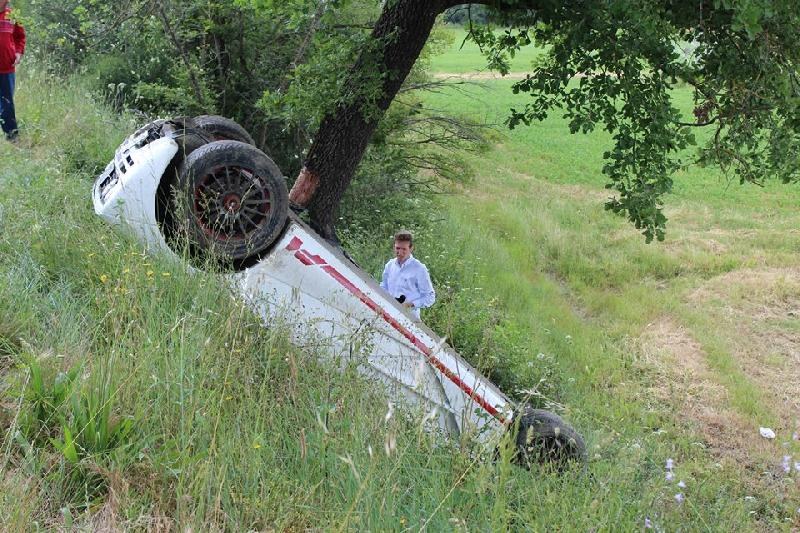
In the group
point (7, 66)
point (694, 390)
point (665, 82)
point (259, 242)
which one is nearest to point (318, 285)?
point (259, 242)

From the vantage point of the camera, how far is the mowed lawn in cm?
604

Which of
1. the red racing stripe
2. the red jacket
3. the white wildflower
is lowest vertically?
the white wildflower

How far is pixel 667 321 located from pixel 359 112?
6734 mm

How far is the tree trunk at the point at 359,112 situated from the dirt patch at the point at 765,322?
19.4 ft

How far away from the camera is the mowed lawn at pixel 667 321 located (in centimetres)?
Result: 604

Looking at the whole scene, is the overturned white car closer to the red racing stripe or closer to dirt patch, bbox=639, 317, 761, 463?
the red racing stripe

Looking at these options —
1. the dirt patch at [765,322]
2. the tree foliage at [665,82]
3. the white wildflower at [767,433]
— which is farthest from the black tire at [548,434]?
the dirt patch at [765,322]

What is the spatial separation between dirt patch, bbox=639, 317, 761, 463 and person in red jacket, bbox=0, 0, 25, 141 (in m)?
8.18

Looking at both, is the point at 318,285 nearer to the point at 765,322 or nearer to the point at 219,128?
the point at 219,128

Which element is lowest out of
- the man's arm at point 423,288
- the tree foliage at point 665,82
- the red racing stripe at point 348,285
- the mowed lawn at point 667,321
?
the mowed lawn at point 667,321

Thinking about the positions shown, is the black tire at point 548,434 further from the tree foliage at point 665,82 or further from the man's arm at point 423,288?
the tree foliage at point 665,82

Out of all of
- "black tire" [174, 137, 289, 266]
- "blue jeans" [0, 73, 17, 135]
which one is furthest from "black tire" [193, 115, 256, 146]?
"blue jeans" [0, 73, 17, 135]

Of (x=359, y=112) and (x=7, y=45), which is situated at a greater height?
(x=359, y=112)

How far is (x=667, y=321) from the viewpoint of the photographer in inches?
509
